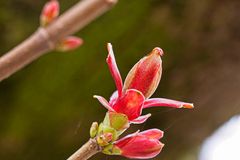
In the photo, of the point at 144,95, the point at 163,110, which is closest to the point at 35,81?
the point at 163,110

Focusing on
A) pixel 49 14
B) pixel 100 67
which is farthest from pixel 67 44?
pixel 100 67

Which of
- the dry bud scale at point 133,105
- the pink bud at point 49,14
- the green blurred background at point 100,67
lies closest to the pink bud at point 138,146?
the dry bud scale at point 133,105

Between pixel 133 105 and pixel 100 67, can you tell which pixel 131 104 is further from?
pixel 100 67

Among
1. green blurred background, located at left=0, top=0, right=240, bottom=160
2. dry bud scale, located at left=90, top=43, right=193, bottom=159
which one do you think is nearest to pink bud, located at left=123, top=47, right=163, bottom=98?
dry bud scale, located at left=90, top=43, right=193, bottom=159

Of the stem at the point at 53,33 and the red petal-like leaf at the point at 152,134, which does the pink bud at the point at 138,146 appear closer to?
the red petal-like leaf at the point at 152,134

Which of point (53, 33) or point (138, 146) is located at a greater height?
point (53, 33)

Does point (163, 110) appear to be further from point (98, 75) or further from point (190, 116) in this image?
point (98, 75)
